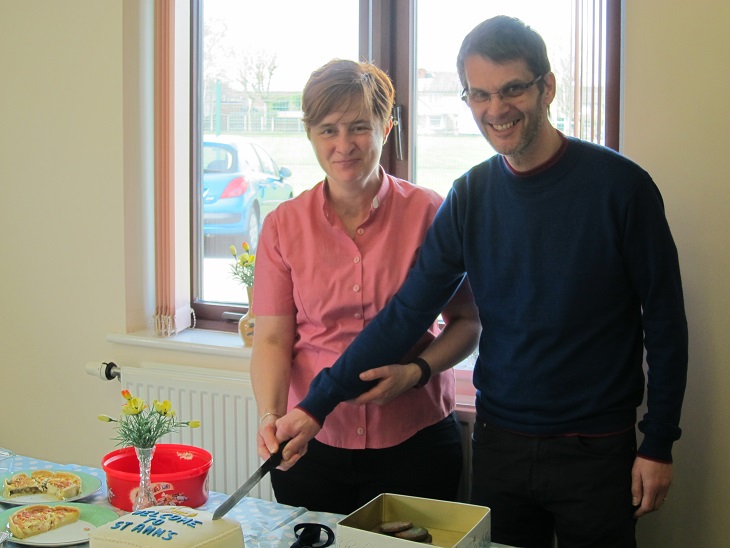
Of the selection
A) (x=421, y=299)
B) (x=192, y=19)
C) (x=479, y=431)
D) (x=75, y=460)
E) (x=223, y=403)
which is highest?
(x=192, y=19)

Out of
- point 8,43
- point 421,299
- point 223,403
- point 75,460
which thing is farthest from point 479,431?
point 8,43

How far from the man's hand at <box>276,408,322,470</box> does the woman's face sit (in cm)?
53

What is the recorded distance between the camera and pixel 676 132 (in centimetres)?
194

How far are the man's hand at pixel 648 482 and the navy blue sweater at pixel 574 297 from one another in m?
0.02

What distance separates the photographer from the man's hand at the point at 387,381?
68.4 inches

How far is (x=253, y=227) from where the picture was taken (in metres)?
2.97

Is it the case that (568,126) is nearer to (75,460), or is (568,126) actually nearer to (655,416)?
(655,416)

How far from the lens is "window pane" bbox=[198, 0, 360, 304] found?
2.85 meters

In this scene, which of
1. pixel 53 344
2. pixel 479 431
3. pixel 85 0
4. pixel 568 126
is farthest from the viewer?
pixel 53 344

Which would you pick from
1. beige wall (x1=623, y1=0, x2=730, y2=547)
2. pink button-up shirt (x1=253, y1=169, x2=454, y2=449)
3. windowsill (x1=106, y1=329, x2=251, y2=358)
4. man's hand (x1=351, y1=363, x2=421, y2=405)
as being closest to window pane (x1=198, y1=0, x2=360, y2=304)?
windowsill (x1=106, y1=329, x2=251, y2=358)

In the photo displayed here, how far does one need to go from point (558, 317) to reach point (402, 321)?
0.34 meters

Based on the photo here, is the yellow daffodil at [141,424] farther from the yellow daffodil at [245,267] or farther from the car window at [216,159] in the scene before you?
the car window at [216,159]

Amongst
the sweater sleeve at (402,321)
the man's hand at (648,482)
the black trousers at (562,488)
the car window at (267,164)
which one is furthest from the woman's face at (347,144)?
the car window at (267,164)

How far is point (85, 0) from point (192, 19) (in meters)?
0.37
